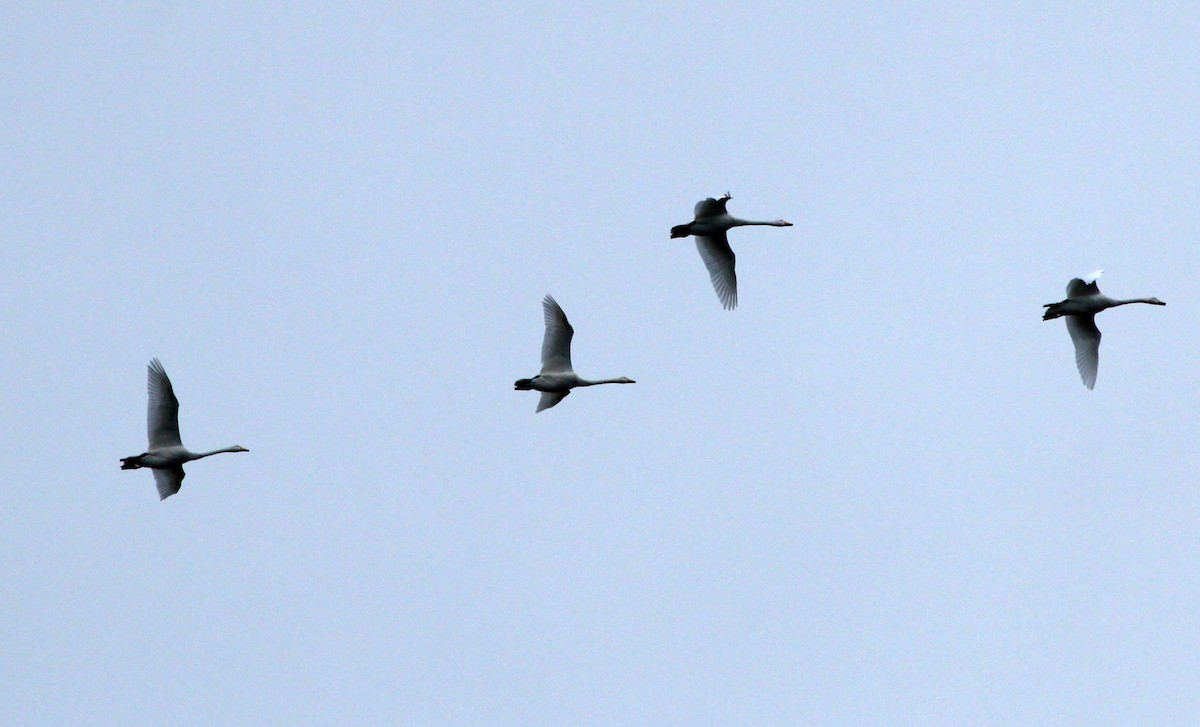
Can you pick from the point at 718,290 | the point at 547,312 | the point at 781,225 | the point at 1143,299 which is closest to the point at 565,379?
the point at 547,312

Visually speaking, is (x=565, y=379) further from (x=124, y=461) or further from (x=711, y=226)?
(x=124, y=461)

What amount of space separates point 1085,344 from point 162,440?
2528 cm

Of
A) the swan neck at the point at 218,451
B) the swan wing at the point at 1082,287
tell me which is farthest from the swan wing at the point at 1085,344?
A: the swan neck at the point at 218,451

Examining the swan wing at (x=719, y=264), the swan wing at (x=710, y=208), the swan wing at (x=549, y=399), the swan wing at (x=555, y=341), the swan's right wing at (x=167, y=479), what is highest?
the swan wing at (x=710, y=208)

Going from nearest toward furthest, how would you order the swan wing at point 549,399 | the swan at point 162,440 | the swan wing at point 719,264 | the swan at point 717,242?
1. the swan at point 162,440
2. the swan wing at point 549,399
3. the swan at point 717,242
4. the swan wing at point 719,264

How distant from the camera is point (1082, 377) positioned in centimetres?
4688

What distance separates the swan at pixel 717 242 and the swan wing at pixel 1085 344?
29.8ft

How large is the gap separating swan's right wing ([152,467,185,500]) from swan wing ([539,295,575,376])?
10087 millimetres

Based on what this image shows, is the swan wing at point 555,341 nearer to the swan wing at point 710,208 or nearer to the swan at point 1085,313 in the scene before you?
the swan wing at point 710,208

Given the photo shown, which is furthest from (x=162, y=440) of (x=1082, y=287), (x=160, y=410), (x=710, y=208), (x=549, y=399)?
(x=1082, y=287)

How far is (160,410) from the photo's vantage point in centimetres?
4412

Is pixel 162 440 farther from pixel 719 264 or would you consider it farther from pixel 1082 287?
pixel 1082 287

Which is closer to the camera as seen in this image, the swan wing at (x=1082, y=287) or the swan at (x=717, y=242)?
the swan wing at (x=1082, y=287)

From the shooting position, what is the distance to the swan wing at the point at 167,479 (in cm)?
4480
